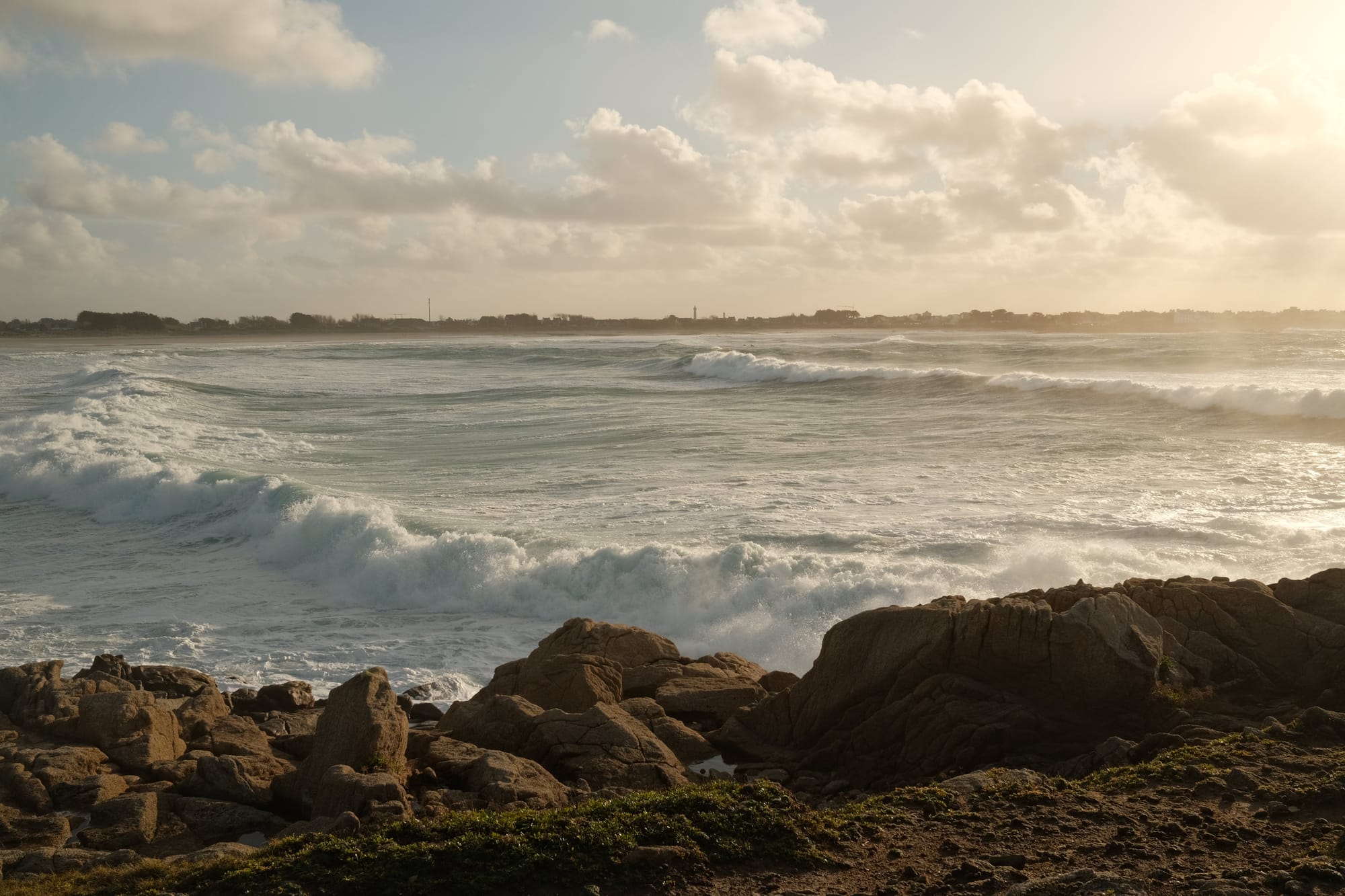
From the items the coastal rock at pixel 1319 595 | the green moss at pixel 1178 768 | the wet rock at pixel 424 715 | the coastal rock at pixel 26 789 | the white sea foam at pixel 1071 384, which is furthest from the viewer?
the white sea foam at pixel 1071 384

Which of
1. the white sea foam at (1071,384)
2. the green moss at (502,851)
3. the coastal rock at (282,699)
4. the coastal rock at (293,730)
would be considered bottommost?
the coastal rock at (282,699)

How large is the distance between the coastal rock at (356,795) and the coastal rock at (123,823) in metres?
1.02

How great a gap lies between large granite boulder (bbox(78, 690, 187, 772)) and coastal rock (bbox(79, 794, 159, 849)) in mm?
795

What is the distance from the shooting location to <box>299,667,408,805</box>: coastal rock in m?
7.07

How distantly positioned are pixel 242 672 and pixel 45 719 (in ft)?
9.08

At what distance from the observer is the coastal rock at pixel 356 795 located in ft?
20.5

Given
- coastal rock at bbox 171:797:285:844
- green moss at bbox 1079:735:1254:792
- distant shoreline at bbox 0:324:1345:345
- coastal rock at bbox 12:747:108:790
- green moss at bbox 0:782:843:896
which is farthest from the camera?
distant shoreline at bbox 0:324:1345:345

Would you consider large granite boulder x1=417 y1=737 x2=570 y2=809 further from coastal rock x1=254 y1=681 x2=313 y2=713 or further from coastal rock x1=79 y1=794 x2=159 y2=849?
coastal rock x1=254 y1=681 x2=313 y2=713

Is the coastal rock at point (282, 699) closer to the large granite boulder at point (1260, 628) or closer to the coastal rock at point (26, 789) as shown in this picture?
the coastal rock at point (26, 789)

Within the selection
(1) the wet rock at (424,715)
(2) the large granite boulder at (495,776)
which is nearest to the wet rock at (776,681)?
(1) the wet rock at (424,715)

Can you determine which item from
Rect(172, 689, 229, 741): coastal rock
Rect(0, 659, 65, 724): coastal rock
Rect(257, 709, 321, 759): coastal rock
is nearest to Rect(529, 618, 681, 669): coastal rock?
Rect(257, 709, 321, 759): coastal rock

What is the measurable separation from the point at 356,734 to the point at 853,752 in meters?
3.51

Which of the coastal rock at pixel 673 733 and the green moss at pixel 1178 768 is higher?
the green moss at pixel 1178 768

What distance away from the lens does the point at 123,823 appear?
21.6 ft
